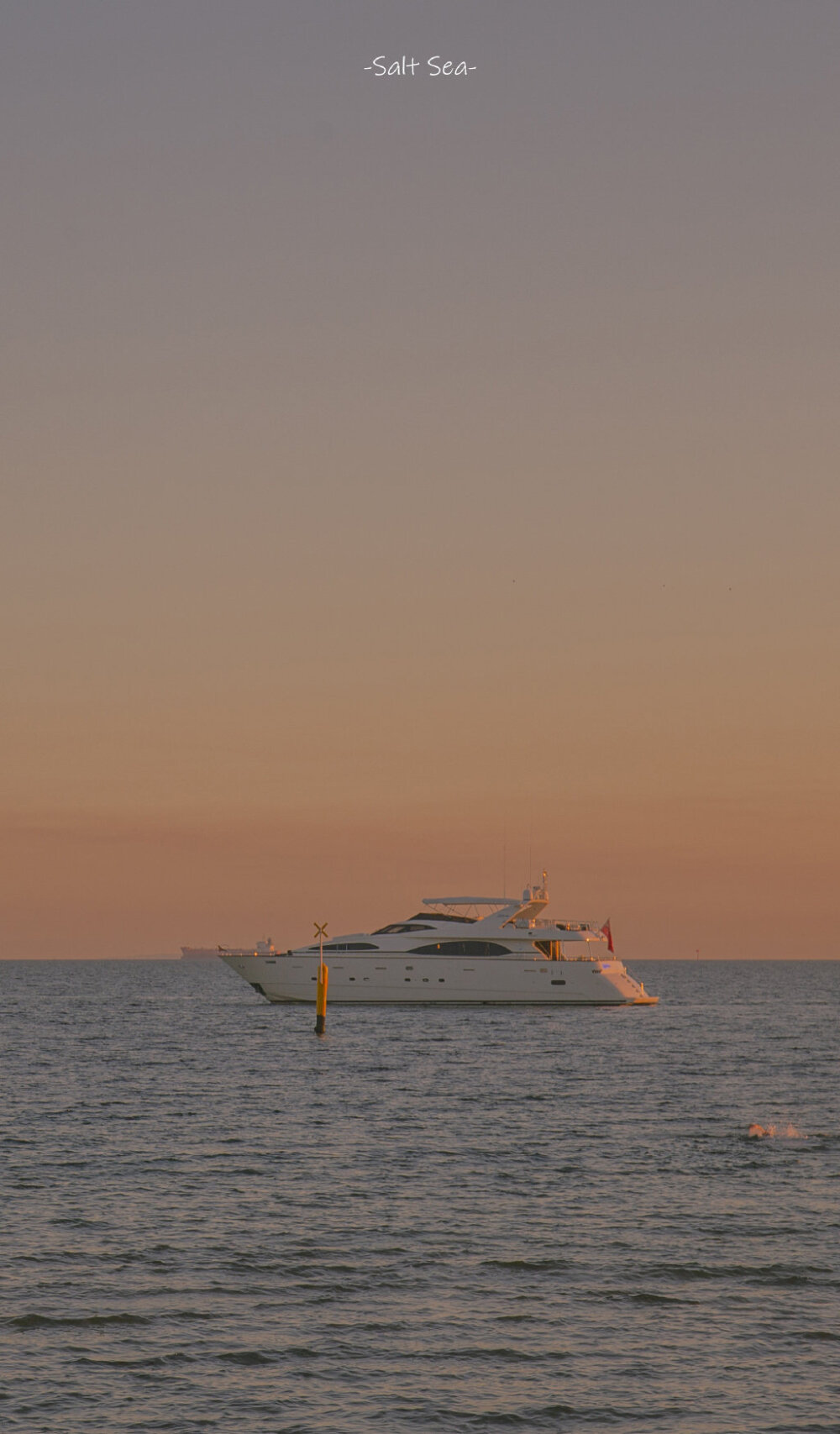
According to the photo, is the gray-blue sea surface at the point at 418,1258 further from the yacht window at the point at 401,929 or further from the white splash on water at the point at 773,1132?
the yacht window at the point at 401,929

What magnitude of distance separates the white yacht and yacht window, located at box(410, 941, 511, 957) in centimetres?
5

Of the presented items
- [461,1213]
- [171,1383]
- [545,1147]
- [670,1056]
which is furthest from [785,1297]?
[670,1056]

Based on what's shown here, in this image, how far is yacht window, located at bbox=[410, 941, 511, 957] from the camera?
312 ft

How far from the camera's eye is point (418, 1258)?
80.0 ft

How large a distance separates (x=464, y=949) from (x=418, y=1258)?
237 ft

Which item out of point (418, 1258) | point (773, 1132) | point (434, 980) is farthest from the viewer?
point (434, 980)

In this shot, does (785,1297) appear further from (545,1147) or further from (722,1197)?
(545,1147)

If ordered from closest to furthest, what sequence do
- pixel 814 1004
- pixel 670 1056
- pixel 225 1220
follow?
pixel 225 1220, pixel 670 1056, pixel 814 1004

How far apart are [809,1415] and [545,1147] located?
20336 mm

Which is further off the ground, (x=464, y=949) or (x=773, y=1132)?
(x=464, y=949)

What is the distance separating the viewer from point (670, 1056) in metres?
70.2

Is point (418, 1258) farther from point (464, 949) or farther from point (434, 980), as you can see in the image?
point (464, 949)

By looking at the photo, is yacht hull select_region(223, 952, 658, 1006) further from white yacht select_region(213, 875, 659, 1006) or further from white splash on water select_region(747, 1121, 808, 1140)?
white splash on water select_region(747, 1121, 808, 1140)

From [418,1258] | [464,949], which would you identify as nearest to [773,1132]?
[418,1258]
